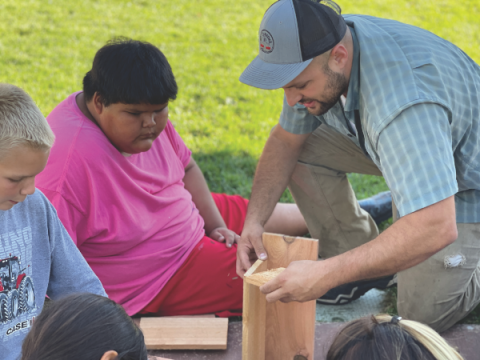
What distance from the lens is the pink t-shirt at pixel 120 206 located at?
2.29m

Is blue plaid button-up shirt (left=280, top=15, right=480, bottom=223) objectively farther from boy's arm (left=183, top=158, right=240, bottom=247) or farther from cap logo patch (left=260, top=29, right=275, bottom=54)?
boy's arm (left=183, top=158, right=240, bottom=247)

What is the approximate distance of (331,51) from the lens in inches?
82.6

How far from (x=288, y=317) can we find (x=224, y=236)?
78 cm

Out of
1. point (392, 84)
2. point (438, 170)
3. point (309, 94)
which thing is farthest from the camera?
point (309, 94)

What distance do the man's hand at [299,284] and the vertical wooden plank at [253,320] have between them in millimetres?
162

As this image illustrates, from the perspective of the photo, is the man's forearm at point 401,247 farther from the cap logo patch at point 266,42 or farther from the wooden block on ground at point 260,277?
the cap logo patch at point 266,42

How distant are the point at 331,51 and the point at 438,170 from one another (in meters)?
0.61

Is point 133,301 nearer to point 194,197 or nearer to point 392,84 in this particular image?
point 194,197

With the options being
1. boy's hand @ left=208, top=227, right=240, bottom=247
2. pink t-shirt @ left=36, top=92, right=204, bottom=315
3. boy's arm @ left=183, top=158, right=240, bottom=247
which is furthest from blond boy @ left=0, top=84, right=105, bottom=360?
boy's arm @ left=183, top=158, right=240, bottom=247

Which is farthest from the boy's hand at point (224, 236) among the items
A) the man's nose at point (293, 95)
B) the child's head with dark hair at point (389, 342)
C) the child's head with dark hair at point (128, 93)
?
the child's head with dark hair at point (389, 342)

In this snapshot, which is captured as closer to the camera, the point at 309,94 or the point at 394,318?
the point at 394,318

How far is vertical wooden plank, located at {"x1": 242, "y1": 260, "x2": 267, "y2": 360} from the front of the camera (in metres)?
2.15

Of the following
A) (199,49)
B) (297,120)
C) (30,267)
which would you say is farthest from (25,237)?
(199,49)

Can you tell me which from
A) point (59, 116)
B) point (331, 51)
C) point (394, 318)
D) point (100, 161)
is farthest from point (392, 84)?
point (59, 116)
